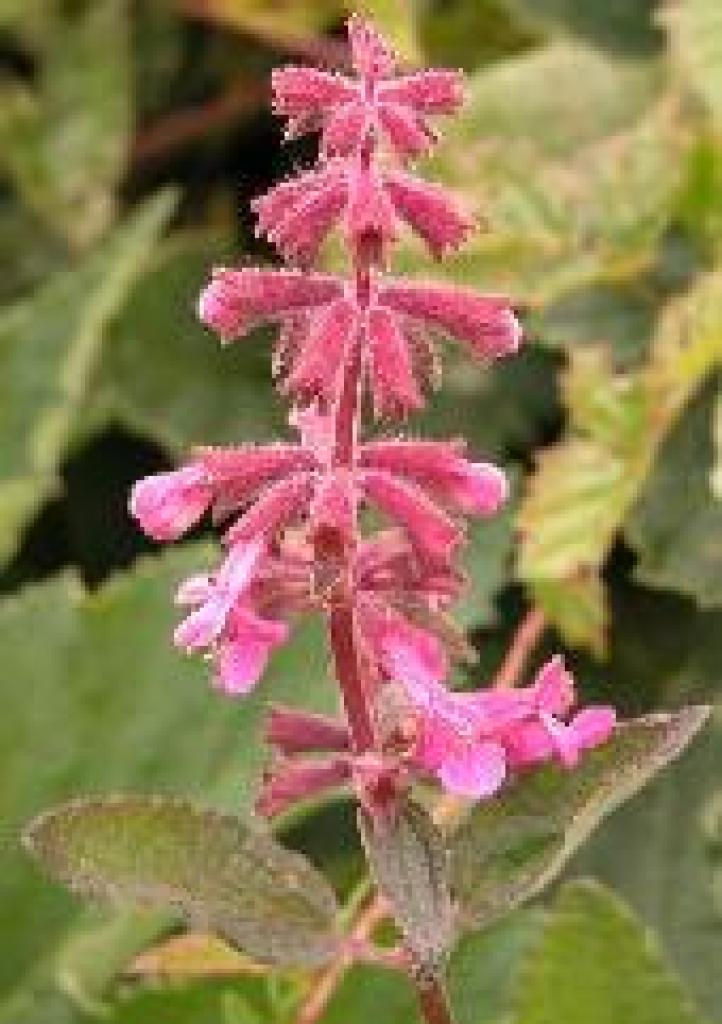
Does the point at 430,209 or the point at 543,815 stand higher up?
the point at 430,209

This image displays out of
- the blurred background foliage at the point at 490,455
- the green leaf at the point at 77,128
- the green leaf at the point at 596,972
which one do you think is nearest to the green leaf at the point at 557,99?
the blurred background foliage at the point at 490,455

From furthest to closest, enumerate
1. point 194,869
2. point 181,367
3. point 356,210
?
point 181,367 → point 194,869 → point 356,210

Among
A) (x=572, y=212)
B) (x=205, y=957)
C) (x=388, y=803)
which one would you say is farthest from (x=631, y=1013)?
(x=572, y=212)

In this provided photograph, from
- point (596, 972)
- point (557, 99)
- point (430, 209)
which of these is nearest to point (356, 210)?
point (430, 209)

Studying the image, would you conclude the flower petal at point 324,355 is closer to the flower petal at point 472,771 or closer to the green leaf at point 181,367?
the flower petal at point 472,771

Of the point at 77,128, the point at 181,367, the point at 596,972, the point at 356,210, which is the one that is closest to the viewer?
the point at 356,210

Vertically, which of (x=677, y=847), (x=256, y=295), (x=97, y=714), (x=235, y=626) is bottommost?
(x=677, y=847)

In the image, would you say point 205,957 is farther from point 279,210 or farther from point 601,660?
point 279,210

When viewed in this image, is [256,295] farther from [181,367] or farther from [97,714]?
[181,367]
